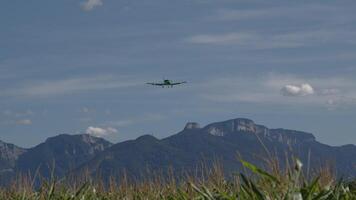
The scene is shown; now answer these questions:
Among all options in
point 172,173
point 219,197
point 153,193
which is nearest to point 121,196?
point 153,193

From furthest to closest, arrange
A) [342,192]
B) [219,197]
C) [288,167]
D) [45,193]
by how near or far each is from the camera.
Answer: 1. [45,193]
2. [219,197]
3. [342,192]
4. [288,167]

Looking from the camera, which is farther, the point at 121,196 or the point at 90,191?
the point at 121,196

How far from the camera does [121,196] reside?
67.5ft

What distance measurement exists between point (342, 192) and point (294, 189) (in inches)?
72.4

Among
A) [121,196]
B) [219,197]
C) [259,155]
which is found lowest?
[121,196]

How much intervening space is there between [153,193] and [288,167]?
38.7ft

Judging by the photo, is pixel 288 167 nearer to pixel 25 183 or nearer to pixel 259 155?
pixel 259 155

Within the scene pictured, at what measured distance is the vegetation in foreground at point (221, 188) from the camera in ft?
26.9

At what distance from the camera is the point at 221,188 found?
13.8 m

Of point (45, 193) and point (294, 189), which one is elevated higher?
point (294, 189)

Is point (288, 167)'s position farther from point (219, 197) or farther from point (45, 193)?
point (45, 193)

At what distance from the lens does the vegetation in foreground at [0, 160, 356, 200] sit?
26.9 ft

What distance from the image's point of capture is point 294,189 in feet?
25.8

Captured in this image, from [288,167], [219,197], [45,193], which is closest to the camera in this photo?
[288,167]
